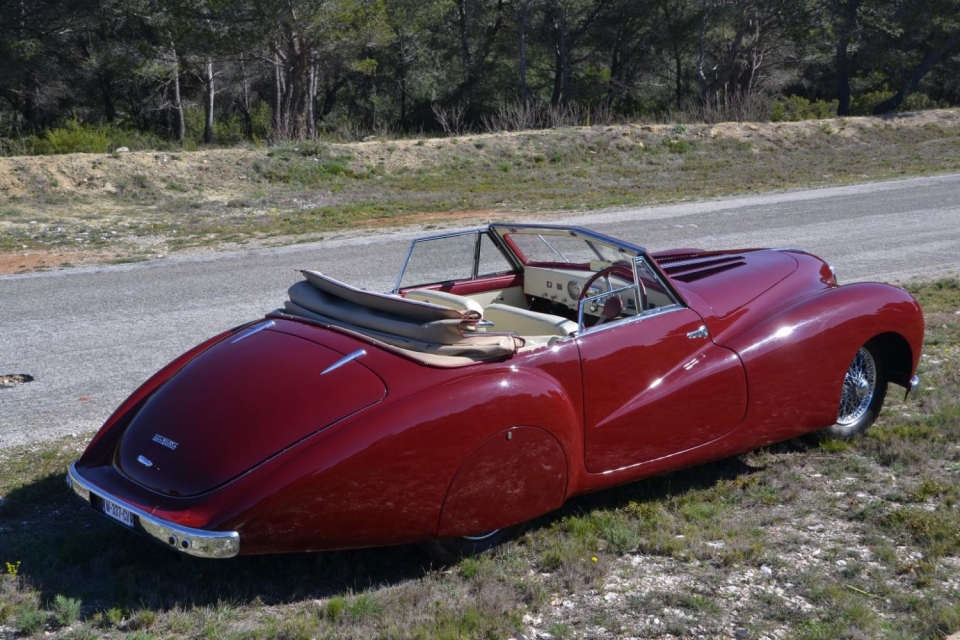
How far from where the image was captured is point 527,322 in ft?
15.7

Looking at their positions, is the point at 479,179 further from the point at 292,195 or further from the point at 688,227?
the point at 688,227

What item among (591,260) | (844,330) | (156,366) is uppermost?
(591,260)

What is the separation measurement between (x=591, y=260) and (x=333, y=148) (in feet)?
59.9

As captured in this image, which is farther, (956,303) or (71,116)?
(71,116)

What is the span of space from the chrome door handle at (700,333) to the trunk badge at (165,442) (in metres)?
2.47

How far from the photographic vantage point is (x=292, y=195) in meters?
18.9

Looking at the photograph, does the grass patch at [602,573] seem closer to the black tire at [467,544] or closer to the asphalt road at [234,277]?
the black tire at [467,544]

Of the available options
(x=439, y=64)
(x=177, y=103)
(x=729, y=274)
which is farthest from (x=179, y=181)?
(x=439, y=64)

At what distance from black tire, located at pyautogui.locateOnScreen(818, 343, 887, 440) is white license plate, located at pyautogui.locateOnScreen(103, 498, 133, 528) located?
3.68 metres

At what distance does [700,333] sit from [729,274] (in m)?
0.75

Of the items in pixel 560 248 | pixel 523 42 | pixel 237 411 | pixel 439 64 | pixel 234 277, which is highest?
pixel 523 42

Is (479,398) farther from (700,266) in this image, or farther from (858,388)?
(858,388)

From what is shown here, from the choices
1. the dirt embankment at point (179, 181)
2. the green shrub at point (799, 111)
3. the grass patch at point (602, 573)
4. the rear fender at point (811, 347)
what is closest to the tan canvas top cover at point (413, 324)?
the grass patch at point (602, 573)

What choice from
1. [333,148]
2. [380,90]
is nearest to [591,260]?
[333,148]
